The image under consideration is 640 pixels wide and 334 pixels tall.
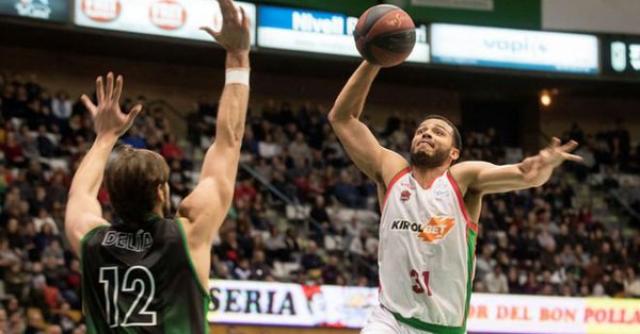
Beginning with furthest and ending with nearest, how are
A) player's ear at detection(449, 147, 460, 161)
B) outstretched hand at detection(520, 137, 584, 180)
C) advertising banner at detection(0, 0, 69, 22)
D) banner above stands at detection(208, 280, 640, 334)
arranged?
advertising banner at detection(0, 0, 69, 22) → banner above stands at detection(208, 280, 640, 334) → player's ear at detection(449, 147, 460, 161) → outstretched hand at detection(520, 137, 584, 180)

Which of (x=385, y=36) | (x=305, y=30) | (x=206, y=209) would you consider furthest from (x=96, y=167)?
(x=305, y=30)

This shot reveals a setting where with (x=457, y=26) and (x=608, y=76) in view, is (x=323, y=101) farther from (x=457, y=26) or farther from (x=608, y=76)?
(x=608, y=76)

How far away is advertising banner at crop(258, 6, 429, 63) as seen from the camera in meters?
19.5

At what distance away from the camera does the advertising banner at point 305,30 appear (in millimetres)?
19469

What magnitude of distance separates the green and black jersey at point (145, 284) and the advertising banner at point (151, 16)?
14.8m

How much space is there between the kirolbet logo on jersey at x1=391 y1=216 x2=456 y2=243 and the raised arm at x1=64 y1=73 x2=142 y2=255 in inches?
92.9

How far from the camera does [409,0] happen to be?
20.8 metres

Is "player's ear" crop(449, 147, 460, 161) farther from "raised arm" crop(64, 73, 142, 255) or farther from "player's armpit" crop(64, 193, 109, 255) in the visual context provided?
"player's armpit" crop(64, 193, 109, 255)

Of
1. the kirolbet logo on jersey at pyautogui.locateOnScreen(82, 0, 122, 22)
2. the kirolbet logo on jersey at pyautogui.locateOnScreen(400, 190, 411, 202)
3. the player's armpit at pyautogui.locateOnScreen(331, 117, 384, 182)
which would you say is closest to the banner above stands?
the kirolbet logo on jersey at pyautogui.locateOnScreen(82, 0, 122, 22)

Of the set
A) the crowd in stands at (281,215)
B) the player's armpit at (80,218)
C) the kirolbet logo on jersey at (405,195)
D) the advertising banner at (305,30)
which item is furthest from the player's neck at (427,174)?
the advertising banner at (305,30)

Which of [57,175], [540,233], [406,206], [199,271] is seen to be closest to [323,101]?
[540,233]

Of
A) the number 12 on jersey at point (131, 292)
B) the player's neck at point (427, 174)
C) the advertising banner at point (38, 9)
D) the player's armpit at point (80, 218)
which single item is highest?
the advertising banner at point (38, 9)

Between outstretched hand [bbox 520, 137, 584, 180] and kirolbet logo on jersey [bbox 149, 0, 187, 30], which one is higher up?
kirolbet logo on jersey [bbox 149, 0, 187, 30]

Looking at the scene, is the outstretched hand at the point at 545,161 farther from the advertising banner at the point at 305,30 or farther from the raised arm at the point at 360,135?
the advertising banner at the point at 305,30
